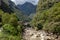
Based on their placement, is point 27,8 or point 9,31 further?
point 27,8

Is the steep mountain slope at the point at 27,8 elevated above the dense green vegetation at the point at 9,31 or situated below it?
above

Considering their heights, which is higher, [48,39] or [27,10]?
[27,10]

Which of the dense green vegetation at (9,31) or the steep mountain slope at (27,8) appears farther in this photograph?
the steep mountain slope at (27,8)

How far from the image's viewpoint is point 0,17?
49.0 meters

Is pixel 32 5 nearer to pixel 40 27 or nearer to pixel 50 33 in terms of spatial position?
pixel 40 27

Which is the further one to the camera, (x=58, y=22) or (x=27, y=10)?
(x=27, y=10)

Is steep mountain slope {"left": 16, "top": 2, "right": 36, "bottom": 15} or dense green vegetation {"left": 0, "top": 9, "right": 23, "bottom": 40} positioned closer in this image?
dense green vegetation {"left": 0, "top": 9, "right": 23, "bottom": 40}

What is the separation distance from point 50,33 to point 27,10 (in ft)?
412

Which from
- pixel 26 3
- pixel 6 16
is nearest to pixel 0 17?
pixel 6 16

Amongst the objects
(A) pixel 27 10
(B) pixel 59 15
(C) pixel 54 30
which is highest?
(A) pixel 27 10

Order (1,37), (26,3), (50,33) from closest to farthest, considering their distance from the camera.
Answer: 1. (1,37)
2. (50,33)
3. (26,3)

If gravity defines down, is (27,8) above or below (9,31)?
above

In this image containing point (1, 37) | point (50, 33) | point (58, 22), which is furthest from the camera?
point (50, 33)

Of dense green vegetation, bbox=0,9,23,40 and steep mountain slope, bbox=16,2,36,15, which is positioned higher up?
steep mountain slope, bbox=16,2,36,15
